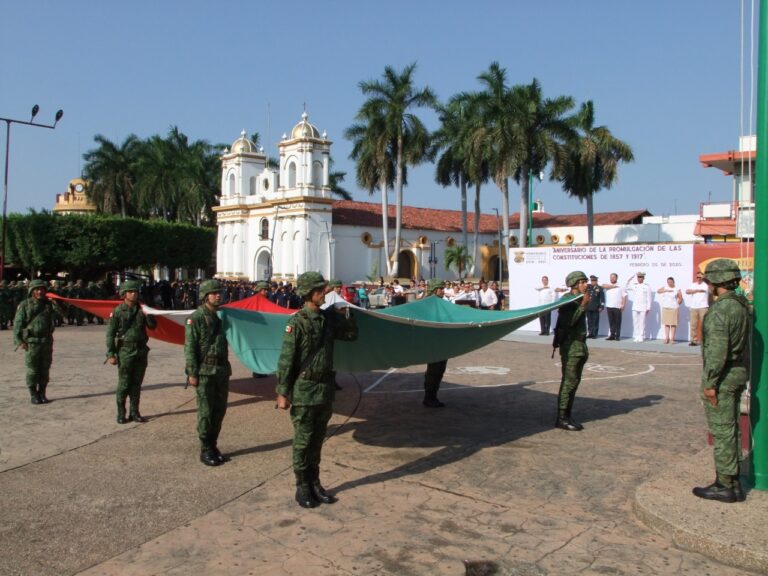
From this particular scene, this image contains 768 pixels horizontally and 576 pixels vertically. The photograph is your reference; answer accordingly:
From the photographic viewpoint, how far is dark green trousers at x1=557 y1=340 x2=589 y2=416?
7965 millimetres

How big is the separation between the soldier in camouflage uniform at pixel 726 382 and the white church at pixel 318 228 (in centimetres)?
4232

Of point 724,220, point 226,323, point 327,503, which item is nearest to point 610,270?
point 226,323

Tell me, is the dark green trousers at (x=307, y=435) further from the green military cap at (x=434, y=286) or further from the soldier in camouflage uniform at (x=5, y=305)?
the soldier in camouflage uniform at (x=5, y=305)

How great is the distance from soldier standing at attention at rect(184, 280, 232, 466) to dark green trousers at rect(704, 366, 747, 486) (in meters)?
4.37

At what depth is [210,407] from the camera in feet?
→ 21.8

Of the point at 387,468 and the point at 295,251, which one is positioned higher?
the point at 295,251

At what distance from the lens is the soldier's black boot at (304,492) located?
17.8 feet

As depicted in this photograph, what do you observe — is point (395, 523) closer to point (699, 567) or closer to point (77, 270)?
point (699, 567)

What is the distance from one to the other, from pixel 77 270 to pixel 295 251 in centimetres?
1709

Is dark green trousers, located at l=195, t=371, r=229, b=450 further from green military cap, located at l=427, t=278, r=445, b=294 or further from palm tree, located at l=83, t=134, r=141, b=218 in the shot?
palm tree, located at l=83, t=134, r=141, b=218

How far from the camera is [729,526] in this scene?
4703mm

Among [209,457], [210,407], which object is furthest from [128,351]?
[209,457]

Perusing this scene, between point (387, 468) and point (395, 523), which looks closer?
point (395, 523)

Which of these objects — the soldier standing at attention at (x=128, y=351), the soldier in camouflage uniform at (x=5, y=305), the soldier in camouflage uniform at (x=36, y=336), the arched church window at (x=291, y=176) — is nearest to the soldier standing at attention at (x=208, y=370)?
the soldier standing at attention at (x=128, y=351)
